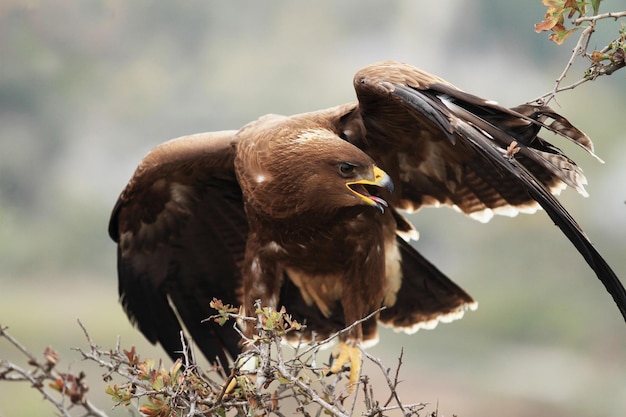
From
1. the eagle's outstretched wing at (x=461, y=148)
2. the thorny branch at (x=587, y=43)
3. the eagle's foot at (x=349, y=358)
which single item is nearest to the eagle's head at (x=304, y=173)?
the eagle's outstretched wing at (x=461, y=148)

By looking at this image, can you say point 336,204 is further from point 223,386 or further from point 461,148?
point 223,386

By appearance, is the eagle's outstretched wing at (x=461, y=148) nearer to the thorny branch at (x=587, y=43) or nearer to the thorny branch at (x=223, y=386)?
the thorny branch at (x=587, y=43)

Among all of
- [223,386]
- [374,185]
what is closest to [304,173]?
[374,185]

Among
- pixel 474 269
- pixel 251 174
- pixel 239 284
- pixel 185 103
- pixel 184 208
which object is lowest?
pixel 474 269

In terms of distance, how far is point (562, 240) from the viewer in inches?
539

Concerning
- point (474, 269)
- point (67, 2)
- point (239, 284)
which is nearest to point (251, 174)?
point (239, 284)

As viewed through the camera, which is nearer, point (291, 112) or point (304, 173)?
point (304, 173)

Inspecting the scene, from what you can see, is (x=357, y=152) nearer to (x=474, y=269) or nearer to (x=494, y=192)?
(x=494, y=192)

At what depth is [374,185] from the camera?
4.58 metres

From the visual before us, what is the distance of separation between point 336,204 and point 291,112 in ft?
29.9

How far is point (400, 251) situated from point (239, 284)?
1.02 meters

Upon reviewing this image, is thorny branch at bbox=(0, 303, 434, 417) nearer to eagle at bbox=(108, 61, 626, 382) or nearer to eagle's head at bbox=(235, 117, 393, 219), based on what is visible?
eagle at bbox=(108, 61, 626, 382)

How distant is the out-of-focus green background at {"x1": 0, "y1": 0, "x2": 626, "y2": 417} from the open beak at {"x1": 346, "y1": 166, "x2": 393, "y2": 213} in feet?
19.7

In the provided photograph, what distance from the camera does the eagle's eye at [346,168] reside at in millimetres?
4465
